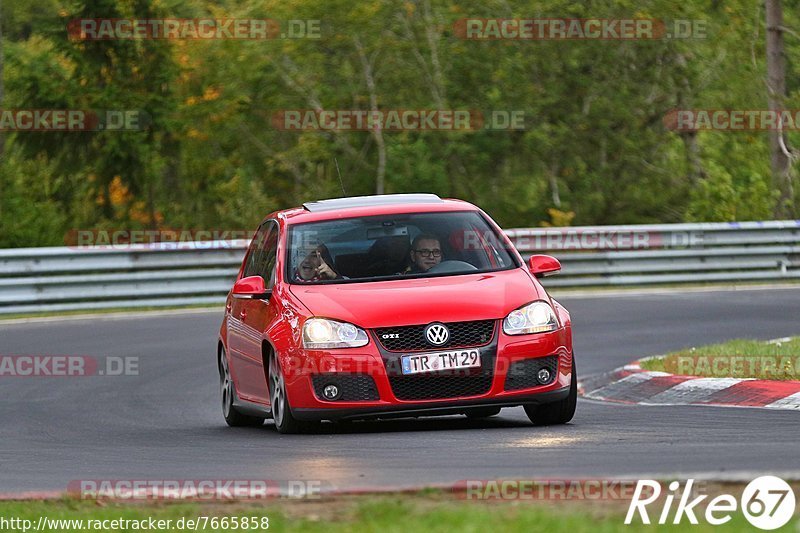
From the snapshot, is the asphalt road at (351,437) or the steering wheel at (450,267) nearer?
the asphalt road at (351,437)

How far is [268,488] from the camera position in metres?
7.07

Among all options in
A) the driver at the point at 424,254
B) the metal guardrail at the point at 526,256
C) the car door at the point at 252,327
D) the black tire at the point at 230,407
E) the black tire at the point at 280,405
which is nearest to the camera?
the black tire at the point at 280,405

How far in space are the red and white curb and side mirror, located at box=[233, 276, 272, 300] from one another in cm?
318

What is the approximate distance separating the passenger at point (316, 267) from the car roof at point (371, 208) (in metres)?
0.42

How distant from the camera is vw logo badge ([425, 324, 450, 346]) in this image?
9953mm

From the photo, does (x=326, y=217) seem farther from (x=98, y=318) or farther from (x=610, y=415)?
(x=98, y=318)

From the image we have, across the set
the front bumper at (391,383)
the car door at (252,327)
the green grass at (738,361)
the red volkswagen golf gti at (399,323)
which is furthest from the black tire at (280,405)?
the green grass at (738,361)

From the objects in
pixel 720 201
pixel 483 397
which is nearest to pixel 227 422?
pixel 483 397

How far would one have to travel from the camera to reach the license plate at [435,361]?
9.96 metres

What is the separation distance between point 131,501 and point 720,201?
74.1 ft

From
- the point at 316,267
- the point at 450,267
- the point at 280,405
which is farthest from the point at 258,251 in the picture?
the point at 280,405

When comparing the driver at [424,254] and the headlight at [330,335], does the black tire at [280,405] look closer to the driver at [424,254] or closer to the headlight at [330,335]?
the headlight at [330,335]

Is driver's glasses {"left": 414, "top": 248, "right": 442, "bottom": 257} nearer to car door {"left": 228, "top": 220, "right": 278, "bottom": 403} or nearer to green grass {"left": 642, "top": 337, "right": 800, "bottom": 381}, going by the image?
car door {"left": 228, "top": 220, "right": 278, "bottom": 403}

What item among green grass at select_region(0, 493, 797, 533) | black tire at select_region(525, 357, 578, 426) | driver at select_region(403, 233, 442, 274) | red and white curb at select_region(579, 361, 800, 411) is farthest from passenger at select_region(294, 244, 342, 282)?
green grass at select_region(0, 493, 797, 533)
